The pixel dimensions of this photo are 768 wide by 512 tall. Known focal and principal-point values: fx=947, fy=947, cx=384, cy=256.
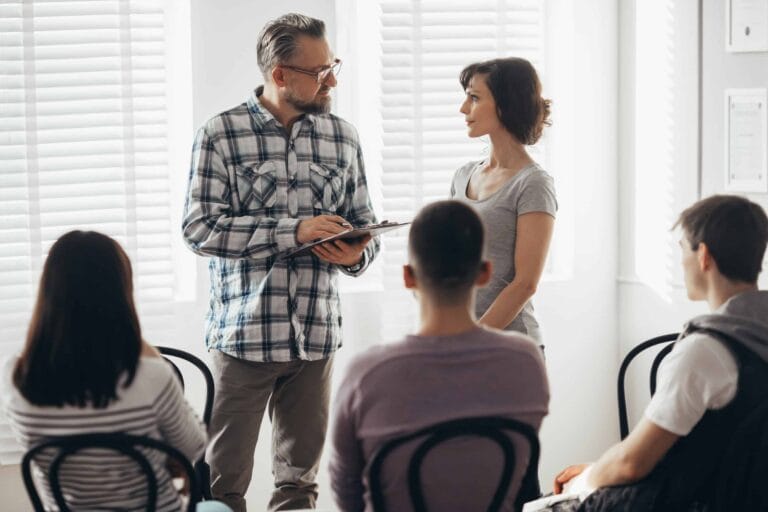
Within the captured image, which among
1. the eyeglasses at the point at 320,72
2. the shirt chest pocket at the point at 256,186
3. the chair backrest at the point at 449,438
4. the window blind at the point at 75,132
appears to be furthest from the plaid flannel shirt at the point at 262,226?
the chair backrest at the point at 449,438

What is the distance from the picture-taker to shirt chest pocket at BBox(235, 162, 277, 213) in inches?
105

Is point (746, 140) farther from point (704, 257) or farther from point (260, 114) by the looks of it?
point (260, 114)

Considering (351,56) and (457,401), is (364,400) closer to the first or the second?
(457,401)

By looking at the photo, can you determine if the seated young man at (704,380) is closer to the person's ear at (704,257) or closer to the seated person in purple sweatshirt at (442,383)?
the person's ear at (704,257)

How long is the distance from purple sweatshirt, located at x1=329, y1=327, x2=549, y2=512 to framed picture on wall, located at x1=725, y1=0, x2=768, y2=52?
1769 mm

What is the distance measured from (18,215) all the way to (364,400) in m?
2.04

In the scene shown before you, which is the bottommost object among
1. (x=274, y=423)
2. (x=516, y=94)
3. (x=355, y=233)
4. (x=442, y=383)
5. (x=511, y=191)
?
(x=274, y=423)

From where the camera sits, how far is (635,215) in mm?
3668

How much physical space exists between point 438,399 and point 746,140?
74.5 inches

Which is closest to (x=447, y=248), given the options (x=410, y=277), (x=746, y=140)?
(x=410, y=277)

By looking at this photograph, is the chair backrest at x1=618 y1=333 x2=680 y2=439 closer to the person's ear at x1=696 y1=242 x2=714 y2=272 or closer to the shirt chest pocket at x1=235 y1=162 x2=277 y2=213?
the person's ear at x1=696 y1=242 x2=714 y2=272

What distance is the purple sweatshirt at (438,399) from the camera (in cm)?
163

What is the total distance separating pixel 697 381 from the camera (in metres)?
1.75

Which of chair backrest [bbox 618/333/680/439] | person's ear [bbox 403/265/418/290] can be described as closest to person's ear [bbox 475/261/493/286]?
person's ear [bbox 403/265/418/290]
